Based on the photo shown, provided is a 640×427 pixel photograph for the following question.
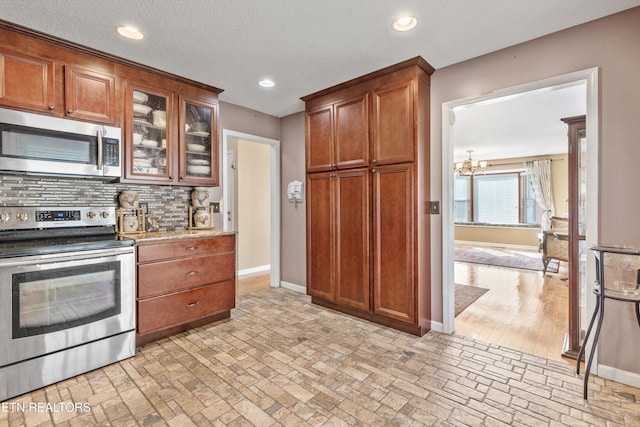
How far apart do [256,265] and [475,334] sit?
12.0ft

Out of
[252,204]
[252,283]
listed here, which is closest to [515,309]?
[252,283]

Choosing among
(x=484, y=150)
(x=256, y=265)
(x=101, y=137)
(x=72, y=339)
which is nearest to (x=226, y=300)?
(x=72, y=339)

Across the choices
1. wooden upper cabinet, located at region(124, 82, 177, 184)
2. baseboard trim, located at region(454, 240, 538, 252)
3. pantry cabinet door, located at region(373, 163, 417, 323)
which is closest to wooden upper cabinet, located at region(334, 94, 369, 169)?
pantry cabinet door, located at region(373, 163, 417, 323)

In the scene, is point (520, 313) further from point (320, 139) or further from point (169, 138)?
point (169, 138)

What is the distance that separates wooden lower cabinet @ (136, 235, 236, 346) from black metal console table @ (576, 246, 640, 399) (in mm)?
2895

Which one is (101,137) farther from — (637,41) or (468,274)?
(468,274)

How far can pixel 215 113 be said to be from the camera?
3291 mm

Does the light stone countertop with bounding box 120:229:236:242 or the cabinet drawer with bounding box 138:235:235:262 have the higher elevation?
the light stone countertop with bounding box 120:229:236:242

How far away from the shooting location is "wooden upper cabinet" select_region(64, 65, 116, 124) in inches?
93.2

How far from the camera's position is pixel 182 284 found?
2.74 m

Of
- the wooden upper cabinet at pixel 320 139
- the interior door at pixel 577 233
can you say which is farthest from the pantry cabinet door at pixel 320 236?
the interior door at pixel 577 233

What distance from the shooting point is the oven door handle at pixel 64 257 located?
1878mm

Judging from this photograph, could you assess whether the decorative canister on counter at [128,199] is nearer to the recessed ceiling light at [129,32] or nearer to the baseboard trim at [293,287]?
the recessed ceiling light at [129,32]

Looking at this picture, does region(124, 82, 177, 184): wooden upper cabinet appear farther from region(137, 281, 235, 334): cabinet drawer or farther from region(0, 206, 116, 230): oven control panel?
region(137, 281, 235, 334): cabinet drawer
